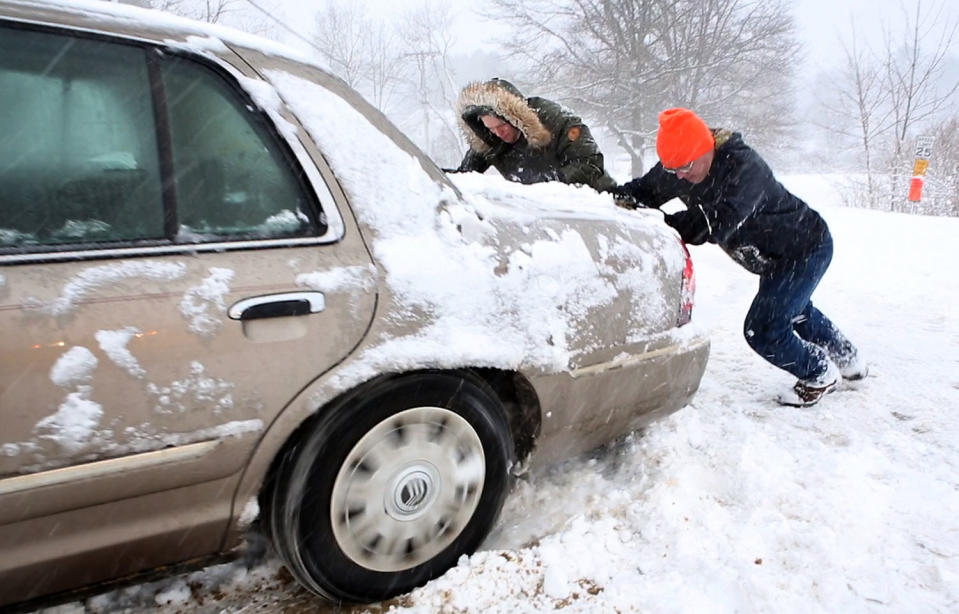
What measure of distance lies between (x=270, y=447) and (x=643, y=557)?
4.28 feet

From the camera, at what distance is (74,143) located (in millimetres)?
1461

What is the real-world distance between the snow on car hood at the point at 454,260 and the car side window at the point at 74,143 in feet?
1.15

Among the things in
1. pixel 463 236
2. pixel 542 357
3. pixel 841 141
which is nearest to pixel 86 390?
pixel 463 236

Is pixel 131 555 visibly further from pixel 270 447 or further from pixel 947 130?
pixel 947 130

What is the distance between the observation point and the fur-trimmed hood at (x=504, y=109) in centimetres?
420

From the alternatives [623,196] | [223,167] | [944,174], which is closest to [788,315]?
[623,196]

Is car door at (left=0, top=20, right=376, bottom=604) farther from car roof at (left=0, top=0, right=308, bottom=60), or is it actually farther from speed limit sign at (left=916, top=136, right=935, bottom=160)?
speed limit sign at (left=916, top=136, right=935, bottom=160)

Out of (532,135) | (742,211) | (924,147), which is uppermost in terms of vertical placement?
(924,147)

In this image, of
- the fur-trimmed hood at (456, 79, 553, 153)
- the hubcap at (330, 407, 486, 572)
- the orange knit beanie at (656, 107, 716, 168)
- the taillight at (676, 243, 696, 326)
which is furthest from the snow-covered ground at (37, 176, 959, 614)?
the fur-trimmed hood at (456, 79, 553, 153)

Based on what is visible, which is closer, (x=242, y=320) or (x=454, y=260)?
(x=242, y=320)

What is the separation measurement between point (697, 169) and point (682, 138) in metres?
0.23

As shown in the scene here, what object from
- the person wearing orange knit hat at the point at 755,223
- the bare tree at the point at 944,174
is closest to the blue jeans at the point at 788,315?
the person wearing orange knit hat at the point at 755,223

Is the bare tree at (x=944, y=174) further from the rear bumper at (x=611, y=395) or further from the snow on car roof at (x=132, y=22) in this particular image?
the snow on car roof at (x=132, y=22)

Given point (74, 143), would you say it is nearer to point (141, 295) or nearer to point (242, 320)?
point (141, 295)
